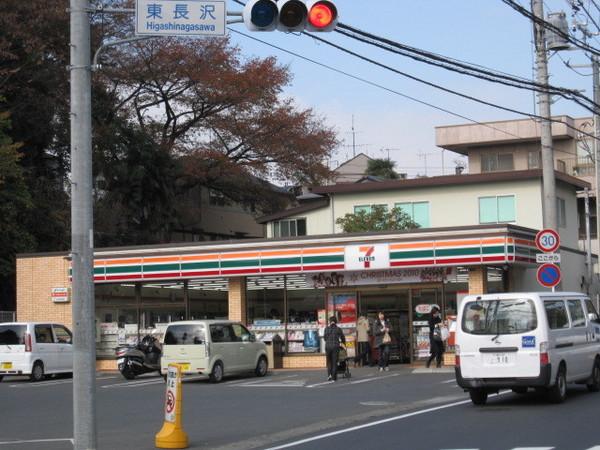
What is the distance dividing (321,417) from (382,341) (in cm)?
1133

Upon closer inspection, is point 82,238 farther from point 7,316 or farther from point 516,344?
point 7,316

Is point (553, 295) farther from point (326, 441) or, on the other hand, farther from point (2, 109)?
point (2, 109)

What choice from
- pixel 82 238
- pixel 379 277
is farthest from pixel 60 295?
pixel 82 238

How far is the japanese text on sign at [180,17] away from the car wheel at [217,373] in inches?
651

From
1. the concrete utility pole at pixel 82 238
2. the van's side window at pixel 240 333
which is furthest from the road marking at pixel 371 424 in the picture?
the van's side window at pixel 240 333

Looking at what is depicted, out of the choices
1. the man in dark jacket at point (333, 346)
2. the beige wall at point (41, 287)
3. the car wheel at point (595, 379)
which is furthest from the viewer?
the beige wall at point (41, 287)

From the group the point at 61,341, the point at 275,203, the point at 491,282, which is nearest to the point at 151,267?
the point at 61,341

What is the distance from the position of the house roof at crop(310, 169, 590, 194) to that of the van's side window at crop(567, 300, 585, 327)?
2113 cm

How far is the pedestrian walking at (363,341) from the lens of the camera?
29984mm

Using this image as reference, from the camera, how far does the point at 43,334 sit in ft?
99.5

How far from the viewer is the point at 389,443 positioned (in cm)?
1332

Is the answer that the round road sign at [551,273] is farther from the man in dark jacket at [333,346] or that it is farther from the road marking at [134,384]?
the road marking at [134,384]

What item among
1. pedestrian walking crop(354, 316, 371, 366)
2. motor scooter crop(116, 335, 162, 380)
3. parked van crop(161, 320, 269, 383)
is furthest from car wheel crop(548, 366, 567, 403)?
motor scooter crop(116, 335, 162, 380)

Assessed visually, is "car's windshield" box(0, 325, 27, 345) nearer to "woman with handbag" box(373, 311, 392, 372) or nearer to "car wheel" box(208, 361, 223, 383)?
"car wheel" box(208, 361, 223, 383)
